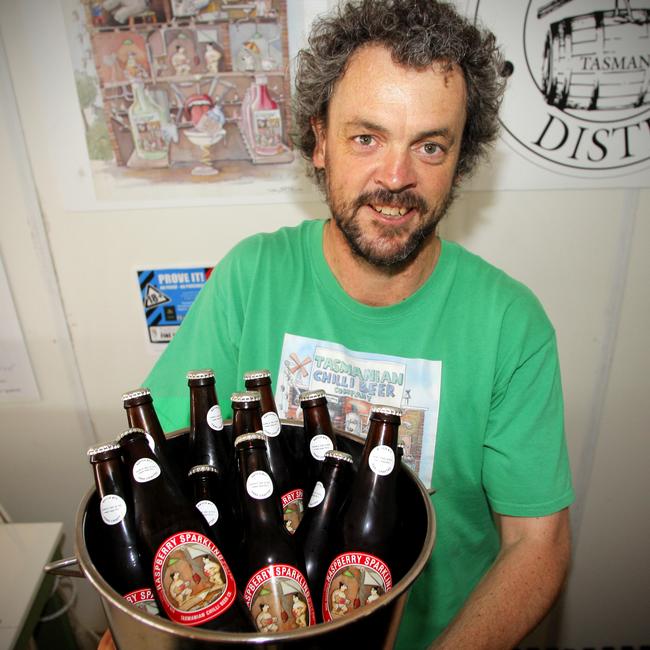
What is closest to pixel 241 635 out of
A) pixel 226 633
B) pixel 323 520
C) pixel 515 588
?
pixel 226 633

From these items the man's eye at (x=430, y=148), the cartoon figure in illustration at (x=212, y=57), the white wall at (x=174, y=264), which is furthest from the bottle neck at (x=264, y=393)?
the cartoon figure in illustration at (x=212, y=57)

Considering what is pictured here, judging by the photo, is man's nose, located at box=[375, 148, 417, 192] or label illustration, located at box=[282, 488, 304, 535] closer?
label illustration, located at box=[282, 488, 304, 535]

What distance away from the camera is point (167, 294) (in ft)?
3.88

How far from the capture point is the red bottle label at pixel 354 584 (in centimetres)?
43

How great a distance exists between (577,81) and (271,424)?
3.19 feet

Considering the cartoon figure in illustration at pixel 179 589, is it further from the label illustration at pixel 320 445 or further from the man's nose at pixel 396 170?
the man's nose at pixel 396 170

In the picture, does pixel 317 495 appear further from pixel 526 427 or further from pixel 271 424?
pixel 526 427

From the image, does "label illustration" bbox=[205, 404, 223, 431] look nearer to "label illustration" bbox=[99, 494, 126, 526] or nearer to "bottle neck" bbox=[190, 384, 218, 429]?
"bottle neck" bbox=[190, 384, 218, 429]

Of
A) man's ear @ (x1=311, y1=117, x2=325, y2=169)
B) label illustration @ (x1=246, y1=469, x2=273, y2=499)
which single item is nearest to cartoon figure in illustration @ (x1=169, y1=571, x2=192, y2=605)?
label illustration @ (x1=246, y1=469, x2=273, y2=499)

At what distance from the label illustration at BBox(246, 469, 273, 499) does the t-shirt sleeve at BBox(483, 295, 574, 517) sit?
1.36 ft

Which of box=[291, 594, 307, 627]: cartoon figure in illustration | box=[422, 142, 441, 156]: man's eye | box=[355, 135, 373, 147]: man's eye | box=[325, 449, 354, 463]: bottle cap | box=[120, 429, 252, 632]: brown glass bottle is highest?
box=[355, 135, 373, 147]: man's eye

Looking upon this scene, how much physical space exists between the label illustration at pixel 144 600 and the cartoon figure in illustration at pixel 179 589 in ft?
0.14

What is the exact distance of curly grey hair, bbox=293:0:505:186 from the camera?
70 cm

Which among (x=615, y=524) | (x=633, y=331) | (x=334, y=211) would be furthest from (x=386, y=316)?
(x=615, y=524)
